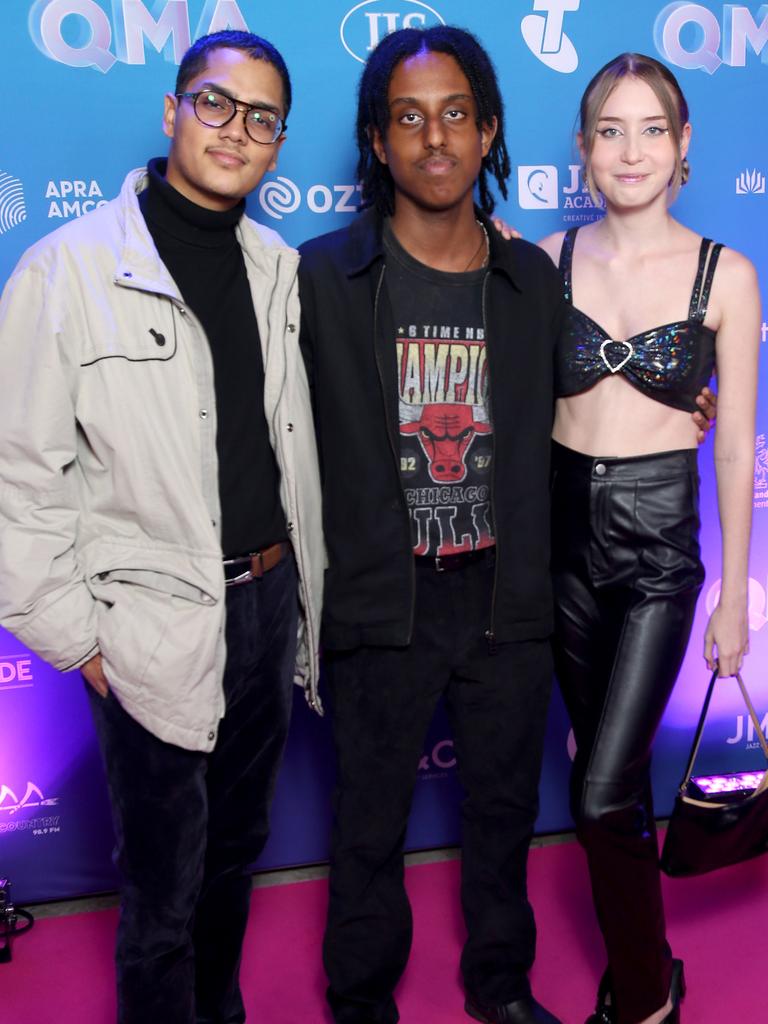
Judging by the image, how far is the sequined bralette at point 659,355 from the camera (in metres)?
2.25

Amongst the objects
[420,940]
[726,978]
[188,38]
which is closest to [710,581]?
[726,978]

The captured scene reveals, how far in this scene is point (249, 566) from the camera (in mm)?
2061

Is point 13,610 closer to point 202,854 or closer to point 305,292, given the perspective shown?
point 202,854

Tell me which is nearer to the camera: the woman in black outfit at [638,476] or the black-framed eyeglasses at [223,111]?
the black-framed eyeglasses at [223,111]

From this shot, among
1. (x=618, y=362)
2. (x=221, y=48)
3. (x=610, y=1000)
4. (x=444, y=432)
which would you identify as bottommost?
(x=610, y=1000)

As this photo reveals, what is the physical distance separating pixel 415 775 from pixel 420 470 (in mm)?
695

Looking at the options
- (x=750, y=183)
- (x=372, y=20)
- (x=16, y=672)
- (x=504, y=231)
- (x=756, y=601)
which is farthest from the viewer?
(x=756, y=601)

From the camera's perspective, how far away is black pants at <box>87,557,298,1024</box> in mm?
1960

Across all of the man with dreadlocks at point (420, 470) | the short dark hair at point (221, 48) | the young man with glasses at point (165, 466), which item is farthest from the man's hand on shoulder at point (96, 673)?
the short dark hair at point (221, 48)

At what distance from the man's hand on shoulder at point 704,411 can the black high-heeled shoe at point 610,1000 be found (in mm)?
1259

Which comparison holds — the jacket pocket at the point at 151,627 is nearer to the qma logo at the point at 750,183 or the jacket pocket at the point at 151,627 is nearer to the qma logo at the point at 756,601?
the qma logo at the point at 756,601

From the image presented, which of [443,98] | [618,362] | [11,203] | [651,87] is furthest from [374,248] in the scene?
[11,203]

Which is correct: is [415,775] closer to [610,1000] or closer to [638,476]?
[610,1000]

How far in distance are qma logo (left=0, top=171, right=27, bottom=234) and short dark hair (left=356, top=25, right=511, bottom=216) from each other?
97 cm
